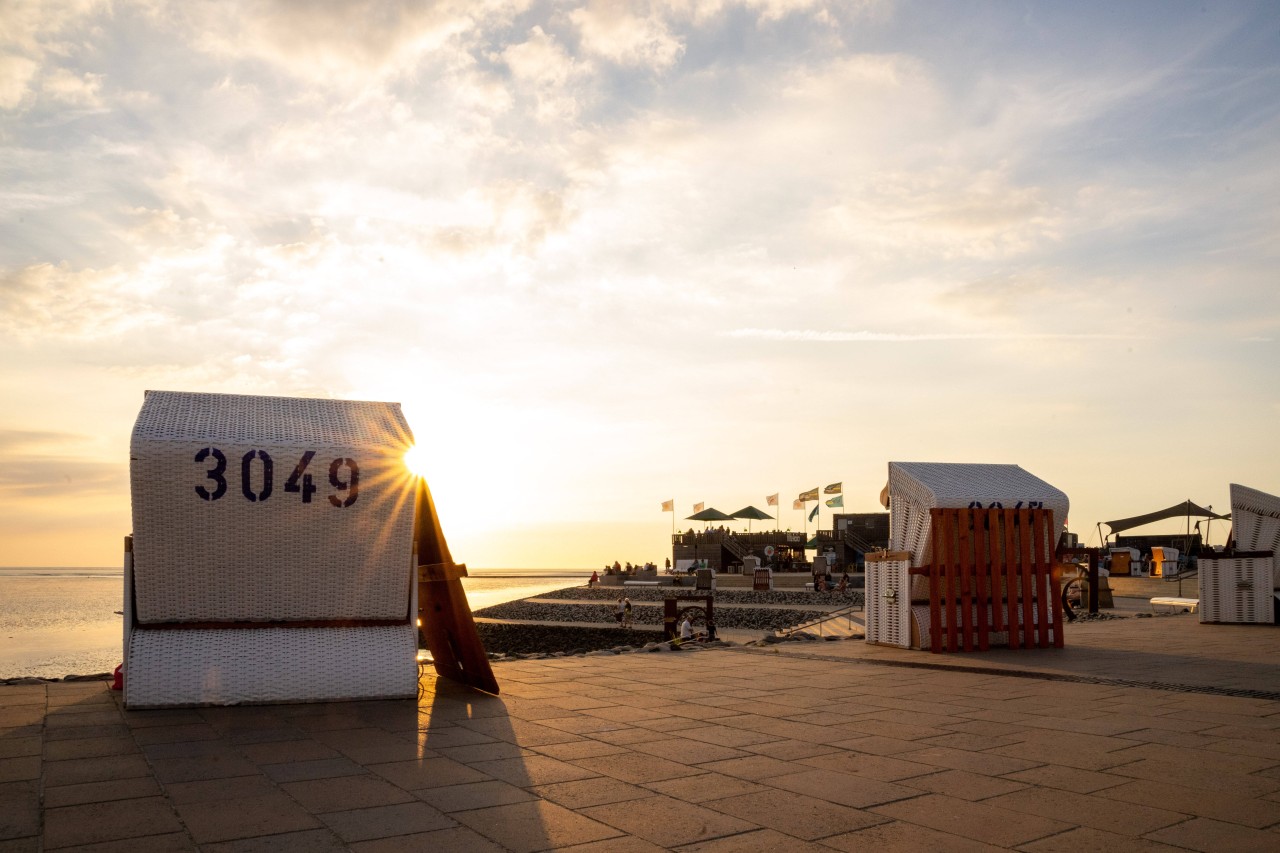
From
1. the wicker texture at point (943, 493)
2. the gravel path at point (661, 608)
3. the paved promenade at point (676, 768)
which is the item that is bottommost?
the gravel path at point (661, 608)

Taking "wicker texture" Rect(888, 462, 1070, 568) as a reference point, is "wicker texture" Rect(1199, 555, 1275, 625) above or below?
below

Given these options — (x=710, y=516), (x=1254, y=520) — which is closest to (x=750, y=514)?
(x=710, y=516)

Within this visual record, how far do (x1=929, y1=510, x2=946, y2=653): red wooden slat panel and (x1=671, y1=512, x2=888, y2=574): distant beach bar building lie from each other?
37.8m

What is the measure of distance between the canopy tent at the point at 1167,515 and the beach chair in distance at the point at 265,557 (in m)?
45.3

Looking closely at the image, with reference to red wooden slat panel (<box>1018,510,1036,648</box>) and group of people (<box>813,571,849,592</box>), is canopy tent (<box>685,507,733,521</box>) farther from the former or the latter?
red wooden slat panel (<box>1018,510,1036,648</box>)

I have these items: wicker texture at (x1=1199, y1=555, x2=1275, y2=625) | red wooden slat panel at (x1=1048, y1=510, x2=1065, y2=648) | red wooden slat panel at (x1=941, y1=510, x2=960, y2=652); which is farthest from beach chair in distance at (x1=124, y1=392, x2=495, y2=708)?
wicker texture at (x1=1199, y1=555, x2=1275, y2=625)

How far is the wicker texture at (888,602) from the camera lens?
13.7 metres

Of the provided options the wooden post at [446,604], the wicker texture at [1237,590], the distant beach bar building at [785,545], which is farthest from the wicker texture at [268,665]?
the distant beach bar building at [785,545]

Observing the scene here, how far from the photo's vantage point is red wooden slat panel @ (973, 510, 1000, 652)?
44.2ft

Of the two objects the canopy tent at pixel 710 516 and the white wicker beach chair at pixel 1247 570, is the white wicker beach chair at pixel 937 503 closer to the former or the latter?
the white wicker beach chair at pixel 1247 570

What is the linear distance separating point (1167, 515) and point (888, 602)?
3933 centimetres

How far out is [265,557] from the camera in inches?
→ 364

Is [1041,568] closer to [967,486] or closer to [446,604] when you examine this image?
[967,486]

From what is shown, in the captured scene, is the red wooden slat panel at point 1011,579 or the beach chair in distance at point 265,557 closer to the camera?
the beach chair in distance at point 265,557
